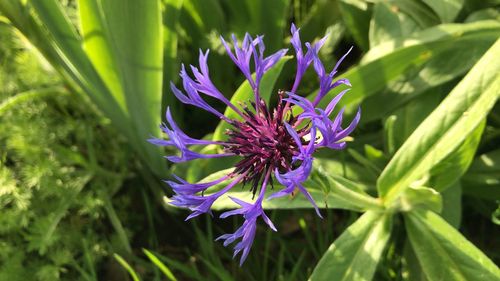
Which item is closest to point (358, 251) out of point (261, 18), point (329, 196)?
point (329, 196)

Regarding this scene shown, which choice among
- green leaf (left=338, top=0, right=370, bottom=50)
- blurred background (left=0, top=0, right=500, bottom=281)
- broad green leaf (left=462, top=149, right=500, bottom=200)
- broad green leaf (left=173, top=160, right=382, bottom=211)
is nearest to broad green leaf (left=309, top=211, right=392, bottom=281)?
broad green leaf (left=173, top=160, right=382, bottom=211)

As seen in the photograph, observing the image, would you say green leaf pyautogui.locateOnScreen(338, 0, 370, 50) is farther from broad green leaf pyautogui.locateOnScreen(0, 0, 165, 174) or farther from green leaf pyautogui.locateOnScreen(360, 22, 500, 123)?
broad green leaf pyautogui.locateOnScreen(0, 0, 165, 174)

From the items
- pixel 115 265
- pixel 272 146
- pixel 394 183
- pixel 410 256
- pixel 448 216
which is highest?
pixel 272 146

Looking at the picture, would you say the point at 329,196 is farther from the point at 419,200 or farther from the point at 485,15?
the point at 485,15

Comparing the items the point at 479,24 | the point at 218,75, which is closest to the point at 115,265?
the point at 218,75

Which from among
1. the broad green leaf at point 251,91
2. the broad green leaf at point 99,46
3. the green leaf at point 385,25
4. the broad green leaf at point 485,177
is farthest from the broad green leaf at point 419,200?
the broad green leaf at point 99,46

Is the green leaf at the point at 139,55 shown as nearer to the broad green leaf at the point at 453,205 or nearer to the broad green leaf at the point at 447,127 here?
the broad green leaf at the point at 447,127

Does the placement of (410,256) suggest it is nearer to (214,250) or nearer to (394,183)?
(394,183)
